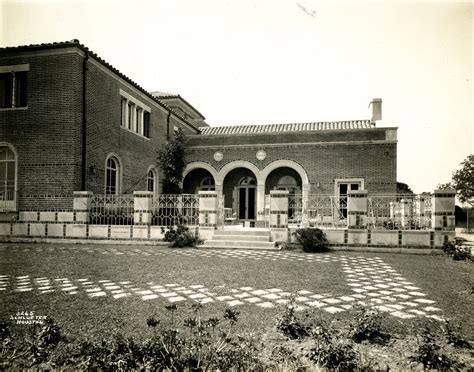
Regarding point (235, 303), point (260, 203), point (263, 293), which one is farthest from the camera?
point (260, 203)

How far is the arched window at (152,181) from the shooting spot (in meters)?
18.7

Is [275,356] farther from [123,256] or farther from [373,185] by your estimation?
[373,185]

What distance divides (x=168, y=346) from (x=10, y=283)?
434 centimetres

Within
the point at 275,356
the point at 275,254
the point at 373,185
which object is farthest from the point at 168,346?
the point at 373,185

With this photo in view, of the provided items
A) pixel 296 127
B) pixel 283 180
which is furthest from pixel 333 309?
pixel 296 127

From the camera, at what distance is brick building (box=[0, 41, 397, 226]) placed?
40.6ft

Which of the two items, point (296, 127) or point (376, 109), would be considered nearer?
point (376, 109)

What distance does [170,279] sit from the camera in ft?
20.4

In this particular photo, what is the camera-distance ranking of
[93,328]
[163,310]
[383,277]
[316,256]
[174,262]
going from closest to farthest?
1. [93,328]
2. [163,310]
3. [383,277]
4. [174,262]
5. [316,256]

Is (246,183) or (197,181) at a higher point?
(197,181)

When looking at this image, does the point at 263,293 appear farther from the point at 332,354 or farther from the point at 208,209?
the point at 208,209

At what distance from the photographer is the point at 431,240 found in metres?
10.9

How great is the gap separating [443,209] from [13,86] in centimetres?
1666

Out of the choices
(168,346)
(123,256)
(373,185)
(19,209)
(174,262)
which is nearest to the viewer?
(168,346)
